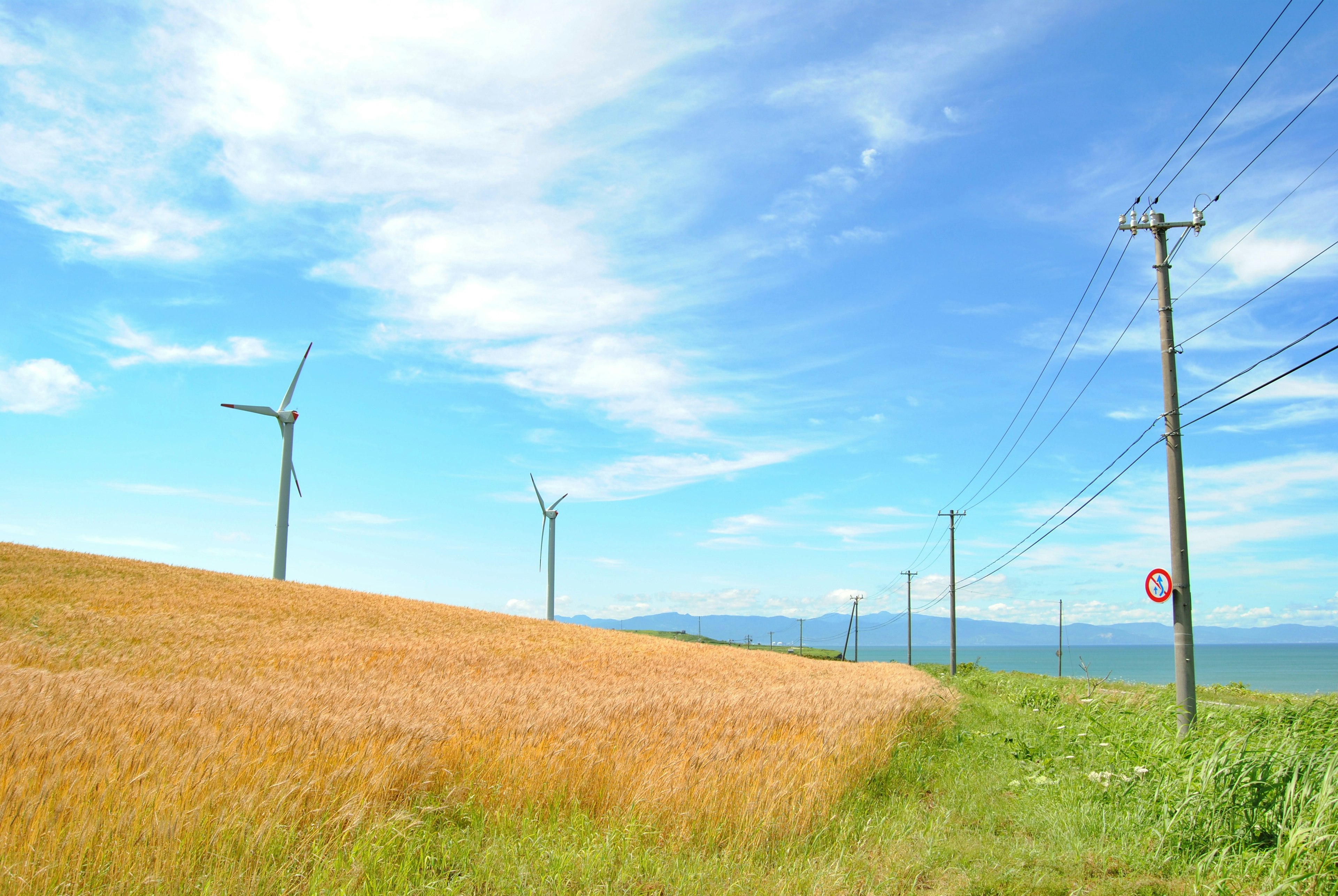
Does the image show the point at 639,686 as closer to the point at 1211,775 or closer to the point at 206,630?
the point at 1211,775

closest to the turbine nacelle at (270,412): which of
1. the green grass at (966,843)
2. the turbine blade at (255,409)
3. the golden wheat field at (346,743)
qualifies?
the turbine blade at (255,409)

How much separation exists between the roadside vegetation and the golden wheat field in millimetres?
38

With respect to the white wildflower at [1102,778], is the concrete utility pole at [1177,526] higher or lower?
higher

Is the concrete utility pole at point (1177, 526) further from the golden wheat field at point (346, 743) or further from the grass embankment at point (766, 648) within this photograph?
the grass embankment at point (766, 648)

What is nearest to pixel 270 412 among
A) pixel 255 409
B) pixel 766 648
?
pixel 255 409

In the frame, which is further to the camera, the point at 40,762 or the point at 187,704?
the point at 187,704

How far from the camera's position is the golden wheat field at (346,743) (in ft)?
19.7

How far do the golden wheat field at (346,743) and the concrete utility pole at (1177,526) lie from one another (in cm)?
545

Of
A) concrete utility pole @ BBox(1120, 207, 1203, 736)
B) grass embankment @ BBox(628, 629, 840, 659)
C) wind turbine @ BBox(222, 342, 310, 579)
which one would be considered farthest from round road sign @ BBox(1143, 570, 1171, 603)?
grass embankment @ BBox(628, 629, 840, 659)

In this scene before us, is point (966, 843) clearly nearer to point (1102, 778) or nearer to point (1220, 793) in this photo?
point (1220, 793)

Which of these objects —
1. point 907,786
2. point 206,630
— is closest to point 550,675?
point 907,786

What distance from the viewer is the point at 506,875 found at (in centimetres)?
630

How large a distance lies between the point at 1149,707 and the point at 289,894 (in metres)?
19.9

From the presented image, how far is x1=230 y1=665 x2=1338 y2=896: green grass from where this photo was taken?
6.46 metres
